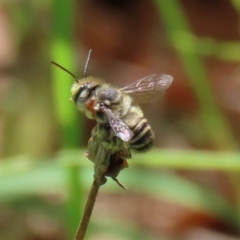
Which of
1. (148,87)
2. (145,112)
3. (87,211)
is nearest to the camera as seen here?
(87,211)

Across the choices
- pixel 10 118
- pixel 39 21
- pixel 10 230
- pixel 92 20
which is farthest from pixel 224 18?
pixel 10 230

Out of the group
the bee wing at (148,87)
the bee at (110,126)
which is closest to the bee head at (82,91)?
the bee at (110,126)

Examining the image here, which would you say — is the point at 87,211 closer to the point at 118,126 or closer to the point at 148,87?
the point at 118,126

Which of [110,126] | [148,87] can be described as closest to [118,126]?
[110,126]

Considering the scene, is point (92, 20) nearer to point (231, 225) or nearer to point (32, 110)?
point (32, 110)

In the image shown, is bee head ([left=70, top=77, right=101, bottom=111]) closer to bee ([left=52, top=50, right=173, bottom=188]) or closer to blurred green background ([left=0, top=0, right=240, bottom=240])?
bee ([left=52, top=50, right=173, bottom=188])

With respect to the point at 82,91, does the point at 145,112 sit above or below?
below

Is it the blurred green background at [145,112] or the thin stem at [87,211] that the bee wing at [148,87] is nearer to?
the blurred green background at [145,112]

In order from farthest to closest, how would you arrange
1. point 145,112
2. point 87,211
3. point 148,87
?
point 145,112, point 148,87, point 87,211

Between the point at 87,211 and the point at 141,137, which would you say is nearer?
the point at 87,211
